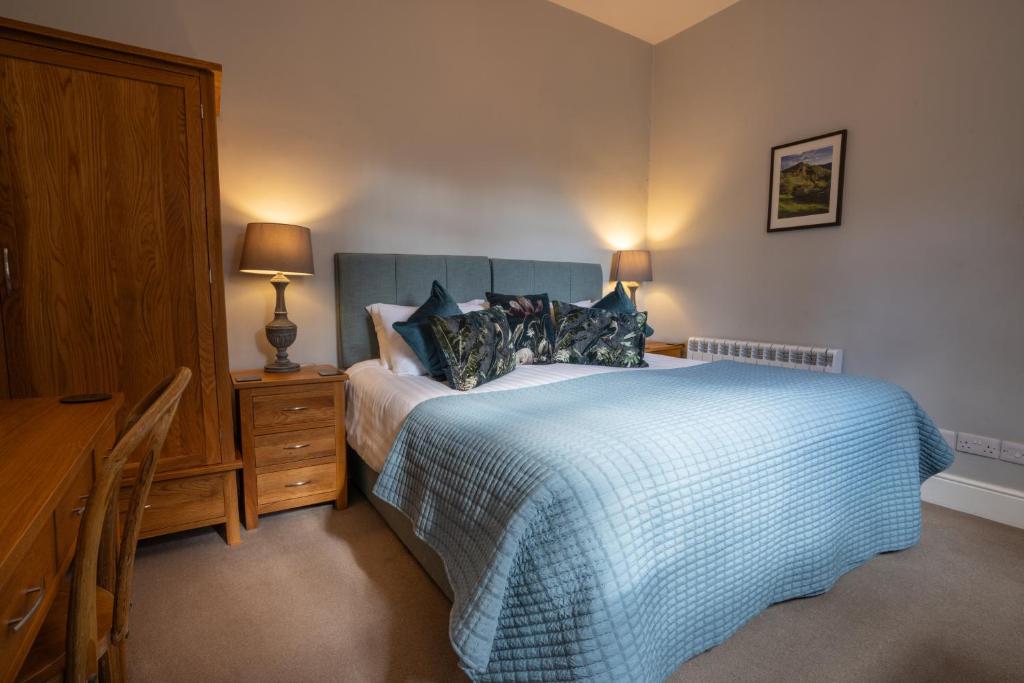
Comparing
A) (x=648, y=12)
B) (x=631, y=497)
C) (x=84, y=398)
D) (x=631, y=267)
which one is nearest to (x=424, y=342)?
(x=84, y=398)

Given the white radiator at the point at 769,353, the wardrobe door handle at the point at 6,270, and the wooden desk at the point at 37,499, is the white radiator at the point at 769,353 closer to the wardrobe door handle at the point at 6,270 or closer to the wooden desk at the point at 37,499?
the wooden desk at the point at 37,499

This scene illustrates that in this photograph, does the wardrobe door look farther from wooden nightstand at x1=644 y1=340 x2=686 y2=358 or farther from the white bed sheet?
wooden nightstand at x1=644 y1=340 x2=686 y2=358

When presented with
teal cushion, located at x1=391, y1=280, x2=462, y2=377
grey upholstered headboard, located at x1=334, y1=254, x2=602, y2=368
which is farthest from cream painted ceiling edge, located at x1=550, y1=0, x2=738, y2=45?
teal cushion, located at x1=391, y1=280, x2=462, y2=377

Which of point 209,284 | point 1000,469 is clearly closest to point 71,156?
point 209,284

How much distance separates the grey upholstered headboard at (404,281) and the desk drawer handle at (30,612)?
207cm

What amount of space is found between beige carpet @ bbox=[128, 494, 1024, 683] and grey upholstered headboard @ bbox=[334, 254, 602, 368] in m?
1.10

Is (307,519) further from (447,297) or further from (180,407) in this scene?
(447,297)

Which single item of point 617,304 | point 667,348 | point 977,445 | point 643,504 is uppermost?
point 617,304

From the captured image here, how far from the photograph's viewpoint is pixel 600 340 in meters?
2.76

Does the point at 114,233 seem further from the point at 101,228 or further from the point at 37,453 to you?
the point at 37,453

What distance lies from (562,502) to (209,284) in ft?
5.37

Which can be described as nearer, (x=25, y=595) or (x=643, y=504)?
(x=25, y=595)

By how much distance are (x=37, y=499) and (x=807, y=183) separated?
3607mm

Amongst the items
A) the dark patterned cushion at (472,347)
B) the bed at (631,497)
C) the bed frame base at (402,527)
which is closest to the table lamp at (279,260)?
the bed at (631,497)
